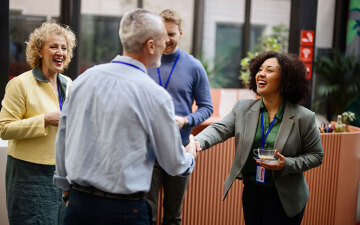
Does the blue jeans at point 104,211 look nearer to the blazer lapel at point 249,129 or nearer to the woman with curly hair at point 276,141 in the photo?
the woman with curly hair at point 276,141

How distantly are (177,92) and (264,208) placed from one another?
86 cm

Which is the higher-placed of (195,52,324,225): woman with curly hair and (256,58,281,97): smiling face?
(256,58,281,97): smiling face

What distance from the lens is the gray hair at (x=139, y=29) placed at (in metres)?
1.86

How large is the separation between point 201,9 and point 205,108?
7.11m

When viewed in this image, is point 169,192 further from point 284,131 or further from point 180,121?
point 284,131

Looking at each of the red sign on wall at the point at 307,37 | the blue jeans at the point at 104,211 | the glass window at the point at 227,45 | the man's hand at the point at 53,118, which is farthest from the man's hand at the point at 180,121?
the glass window at the point at 227,45

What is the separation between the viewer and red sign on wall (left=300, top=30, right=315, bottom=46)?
18.5 feet

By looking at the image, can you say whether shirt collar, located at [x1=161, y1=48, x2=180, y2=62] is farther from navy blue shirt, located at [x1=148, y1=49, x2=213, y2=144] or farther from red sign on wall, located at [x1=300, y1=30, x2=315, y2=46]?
red sign on wall, located at [x1=300, y1=30, x2=315, y2=46]

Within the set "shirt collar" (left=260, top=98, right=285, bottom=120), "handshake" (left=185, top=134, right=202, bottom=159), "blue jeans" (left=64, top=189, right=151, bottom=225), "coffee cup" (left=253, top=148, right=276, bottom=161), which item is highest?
"shirt collar" (left=260, top=98, right=285, bottom=120)

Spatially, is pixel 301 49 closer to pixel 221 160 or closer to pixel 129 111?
pixel 221 160

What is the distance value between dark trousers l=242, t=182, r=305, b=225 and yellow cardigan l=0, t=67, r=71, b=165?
112 centimetres

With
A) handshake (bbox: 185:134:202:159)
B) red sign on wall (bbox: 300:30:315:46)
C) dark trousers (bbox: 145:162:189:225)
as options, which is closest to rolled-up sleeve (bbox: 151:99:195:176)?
A: handshake (bbox: 185:134:202:159)

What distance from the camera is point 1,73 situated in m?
4.28

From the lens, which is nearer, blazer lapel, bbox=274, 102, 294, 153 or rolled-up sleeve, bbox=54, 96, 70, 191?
rolled-up sleeve, bbox=54, 96, 70, 191
